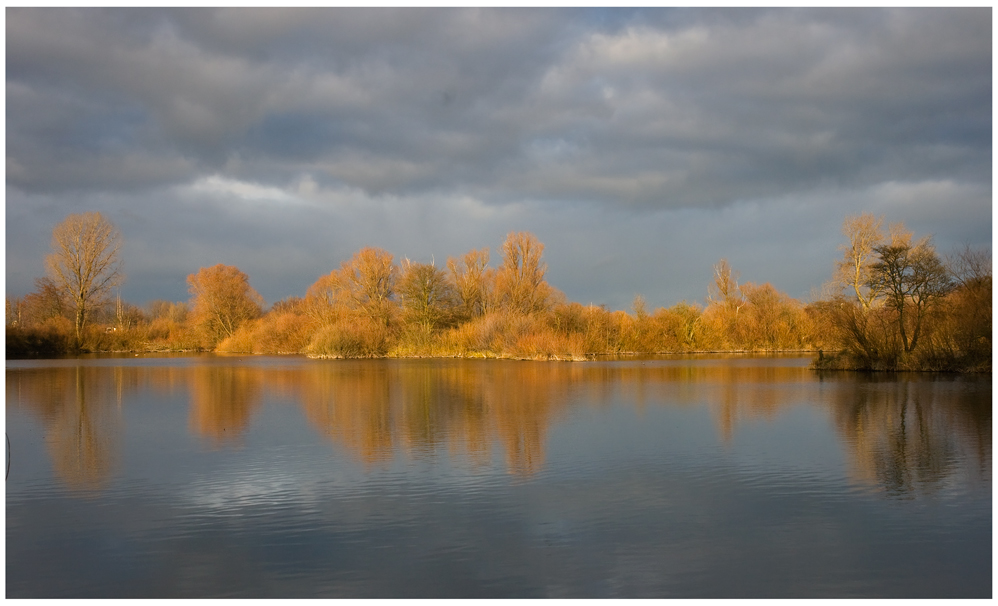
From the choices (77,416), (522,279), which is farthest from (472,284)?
(77,416)

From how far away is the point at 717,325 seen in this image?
165ft

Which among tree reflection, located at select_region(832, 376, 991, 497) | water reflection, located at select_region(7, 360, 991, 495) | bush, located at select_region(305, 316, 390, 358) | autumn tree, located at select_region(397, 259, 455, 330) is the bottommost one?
tree reflection, located at select_region(832, 376, 991, 497)

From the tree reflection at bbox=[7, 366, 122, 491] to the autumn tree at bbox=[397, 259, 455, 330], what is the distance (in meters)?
19.8

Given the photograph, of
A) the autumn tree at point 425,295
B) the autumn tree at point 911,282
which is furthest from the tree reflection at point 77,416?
the autumn tree at point 911,282

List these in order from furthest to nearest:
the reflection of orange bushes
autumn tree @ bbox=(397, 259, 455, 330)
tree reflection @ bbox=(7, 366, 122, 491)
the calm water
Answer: autumn tree @ bbox=(397, 259, 455, 330) → the reflection of orange bushes → tree reflection @ bbox=(7, 366, 122, 491) → the calm water

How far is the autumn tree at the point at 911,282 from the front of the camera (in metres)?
25.5

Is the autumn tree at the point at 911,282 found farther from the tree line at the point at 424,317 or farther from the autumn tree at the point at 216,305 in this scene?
the autumn tree at the point at 216,305

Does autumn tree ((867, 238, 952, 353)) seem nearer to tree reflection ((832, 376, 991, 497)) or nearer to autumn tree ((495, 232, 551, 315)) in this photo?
tree reflection ((832, 376, 991, 497))

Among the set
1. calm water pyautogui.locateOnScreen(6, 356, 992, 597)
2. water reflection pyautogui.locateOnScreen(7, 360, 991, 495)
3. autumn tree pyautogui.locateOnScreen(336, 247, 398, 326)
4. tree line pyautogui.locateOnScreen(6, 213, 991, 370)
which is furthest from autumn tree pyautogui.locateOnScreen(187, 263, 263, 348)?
calm water pyautogui.locateOnScreen(6, 356, 992, 597)

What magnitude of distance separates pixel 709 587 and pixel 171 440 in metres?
9.10

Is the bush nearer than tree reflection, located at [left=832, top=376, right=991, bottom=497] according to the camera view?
No

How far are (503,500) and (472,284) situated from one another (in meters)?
40.0

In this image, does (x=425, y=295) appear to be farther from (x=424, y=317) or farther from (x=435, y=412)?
(x=435, y=412)

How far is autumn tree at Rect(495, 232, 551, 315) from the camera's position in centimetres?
4638
